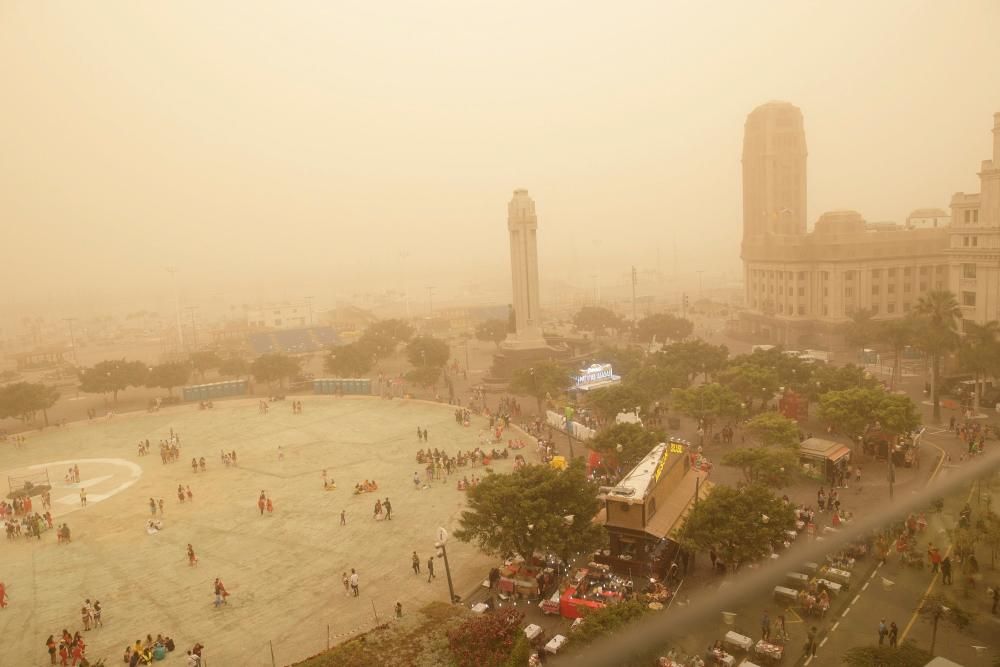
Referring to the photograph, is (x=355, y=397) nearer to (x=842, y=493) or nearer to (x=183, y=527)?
(x=183, y=527)

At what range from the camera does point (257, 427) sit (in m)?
49.5

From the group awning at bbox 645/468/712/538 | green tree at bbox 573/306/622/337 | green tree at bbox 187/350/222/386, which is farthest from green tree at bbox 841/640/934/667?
green tree at bbox 573/306/622/337

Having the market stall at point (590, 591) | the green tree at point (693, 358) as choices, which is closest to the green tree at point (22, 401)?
the green tree at point (693, 358)

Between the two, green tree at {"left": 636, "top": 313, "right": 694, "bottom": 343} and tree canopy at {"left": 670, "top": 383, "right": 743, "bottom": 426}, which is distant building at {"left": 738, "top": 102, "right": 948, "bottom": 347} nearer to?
green tree at {"left": 636, "top": 313, "right": 694, "bottom": 343}

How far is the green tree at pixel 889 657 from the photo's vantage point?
12.8 metres

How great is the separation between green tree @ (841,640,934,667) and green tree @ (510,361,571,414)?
32220 millimetres

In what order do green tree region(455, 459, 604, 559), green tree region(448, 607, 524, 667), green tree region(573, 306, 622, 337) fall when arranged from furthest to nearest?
green tree region(573, 306, 622, 337) < green tree region(455, 459, 604, 559) < green tree region(448, 607, 524, 667)

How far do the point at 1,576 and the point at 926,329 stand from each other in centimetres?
4742

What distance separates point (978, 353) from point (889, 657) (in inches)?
1285

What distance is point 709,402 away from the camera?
35.8 m

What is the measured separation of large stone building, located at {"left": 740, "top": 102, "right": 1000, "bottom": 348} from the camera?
73.5m

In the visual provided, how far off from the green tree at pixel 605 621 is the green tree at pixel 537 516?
5028 mm

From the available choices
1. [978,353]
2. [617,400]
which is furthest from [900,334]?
[617,400]

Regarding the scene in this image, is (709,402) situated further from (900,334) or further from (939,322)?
(900,334)
